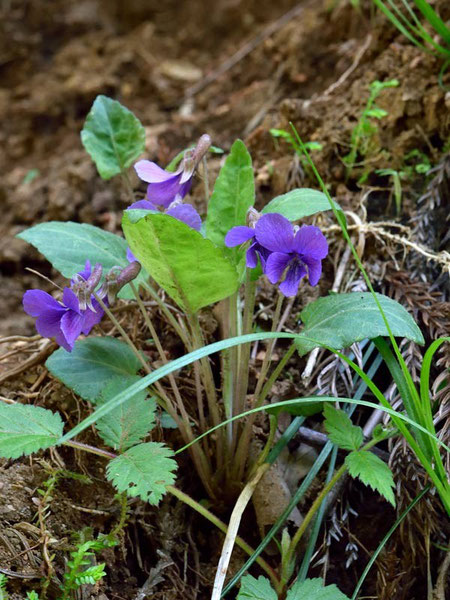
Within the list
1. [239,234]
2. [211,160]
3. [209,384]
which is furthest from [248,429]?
[211,160]

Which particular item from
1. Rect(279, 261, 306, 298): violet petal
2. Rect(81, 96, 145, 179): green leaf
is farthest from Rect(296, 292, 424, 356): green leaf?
Rect(81, 96, 145, 179): green leaf

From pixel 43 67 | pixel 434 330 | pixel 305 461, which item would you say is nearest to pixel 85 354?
pixel 305 461

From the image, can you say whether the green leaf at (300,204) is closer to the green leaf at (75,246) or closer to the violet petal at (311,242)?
the violet petal at (311,242)

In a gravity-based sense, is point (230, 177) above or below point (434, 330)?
above

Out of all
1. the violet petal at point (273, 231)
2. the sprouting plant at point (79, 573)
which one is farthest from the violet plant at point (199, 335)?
the sprouting plant at point (79, 573)

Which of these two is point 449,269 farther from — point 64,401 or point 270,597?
point 64,401
